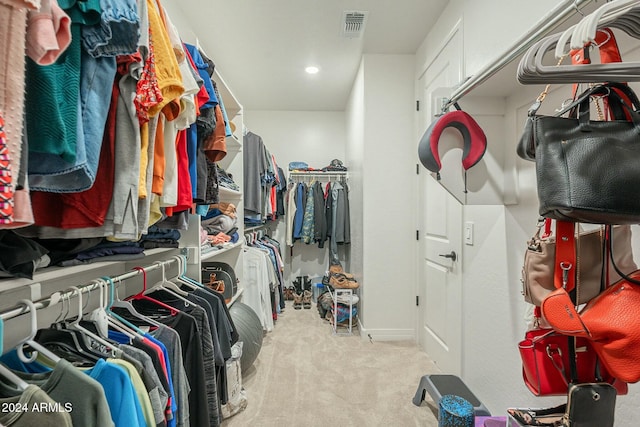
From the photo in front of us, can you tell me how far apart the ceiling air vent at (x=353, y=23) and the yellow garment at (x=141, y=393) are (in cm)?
249

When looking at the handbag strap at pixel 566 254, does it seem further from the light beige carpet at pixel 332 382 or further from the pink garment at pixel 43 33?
the light beige carpet at pixel 332 382

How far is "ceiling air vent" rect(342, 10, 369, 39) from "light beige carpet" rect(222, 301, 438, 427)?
2.70m

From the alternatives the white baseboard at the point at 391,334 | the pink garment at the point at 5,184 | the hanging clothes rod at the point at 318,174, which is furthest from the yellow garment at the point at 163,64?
the hanging clothes rod at the point at 318,174

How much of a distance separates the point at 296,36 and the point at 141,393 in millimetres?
2656

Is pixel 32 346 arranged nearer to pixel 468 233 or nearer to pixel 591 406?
pixel 591 406

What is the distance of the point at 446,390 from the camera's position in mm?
→ 1690

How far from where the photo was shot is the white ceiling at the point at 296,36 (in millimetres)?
2178

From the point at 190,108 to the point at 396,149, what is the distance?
212 cm

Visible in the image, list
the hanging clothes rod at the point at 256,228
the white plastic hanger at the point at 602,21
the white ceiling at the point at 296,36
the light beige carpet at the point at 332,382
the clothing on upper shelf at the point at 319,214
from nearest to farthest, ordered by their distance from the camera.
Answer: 1. the white plastic hanger at the point at 602,21
2. the light beige carpet at the point at 332,382
3. the white ceiling at the point at 296,36
4. the hanging clothes rod at the point at 256,228
5. the clothing on upper shelf at the point at 319,214

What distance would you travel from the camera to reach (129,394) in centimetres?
78

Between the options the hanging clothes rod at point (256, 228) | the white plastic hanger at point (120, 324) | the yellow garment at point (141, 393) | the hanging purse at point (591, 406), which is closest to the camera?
the hanging purse at point (591, 406)

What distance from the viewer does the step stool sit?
1.56 meters

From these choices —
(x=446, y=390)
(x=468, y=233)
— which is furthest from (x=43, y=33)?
(x=446, y=390)

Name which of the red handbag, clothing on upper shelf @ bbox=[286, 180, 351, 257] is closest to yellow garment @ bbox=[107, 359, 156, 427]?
the red handbag
